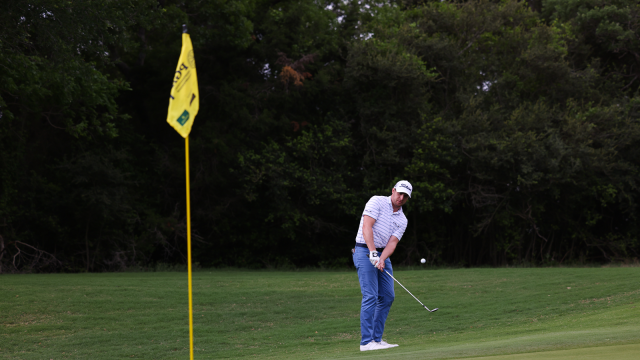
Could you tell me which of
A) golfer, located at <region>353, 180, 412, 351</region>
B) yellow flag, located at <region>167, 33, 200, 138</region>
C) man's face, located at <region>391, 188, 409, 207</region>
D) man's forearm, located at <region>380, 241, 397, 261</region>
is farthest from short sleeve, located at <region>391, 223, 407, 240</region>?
yellow flag, located at <region>167, 33, 200, 138</region>

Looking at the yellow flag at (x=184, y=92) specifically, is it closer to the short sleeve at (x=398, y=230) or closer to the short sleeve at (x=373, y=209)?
the short sleeve at (x=373, y=209)

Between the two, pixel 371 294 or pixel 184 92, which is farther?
pixel 371 294

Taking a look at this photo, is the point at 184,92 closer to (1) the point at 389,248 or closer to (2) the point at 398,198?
(2) the point at 398,198

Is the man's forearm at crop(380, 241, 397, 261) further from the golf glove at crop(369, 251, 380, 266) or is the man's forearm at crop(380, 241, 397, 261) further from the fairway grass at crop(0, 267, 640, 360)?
the fairway grass at crop(0, 267, 640, 360)

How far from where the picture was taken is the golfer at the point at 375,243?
771cm

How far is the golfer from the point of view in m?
7.71

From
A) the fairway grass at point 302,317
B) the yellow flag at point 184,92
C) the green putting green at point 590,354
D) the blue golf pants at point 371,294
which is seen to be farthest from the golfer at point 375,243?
the yellow flag at point 184,92

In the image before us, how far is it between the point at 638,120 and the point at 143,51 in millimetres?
20703

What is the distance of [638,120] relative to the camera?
25.0m

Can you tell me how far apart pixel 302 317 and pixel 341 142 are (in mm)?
12770

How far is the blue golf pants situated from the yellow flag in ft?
10.2

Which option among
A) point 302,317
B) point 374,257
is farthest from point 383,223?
point 302,317

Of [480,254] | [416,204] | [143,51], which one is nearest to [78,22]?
[143,51]

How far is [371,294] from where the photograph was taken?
309 inches
